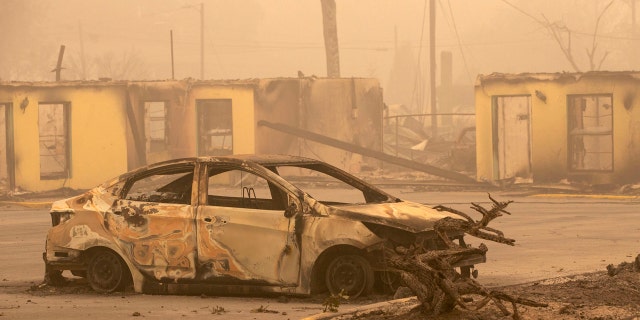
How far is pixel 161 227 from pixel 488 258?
486 centimetres

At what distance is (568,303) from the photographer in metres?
10.7

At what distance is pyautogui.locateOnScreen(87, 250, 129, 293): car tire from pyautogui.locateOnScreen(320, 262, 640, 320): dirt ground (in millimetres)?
3822

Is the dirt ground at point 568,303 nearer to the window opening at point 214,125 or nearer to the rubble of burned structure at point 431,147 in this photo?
the window opening at point 214,125

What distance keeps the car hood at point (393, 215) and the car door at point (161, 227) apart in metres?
1.62

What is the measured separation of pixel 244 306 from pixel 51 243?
281 centimetres

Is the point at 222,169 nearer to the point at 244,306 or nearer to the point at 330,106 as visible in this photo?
the point at 244,306

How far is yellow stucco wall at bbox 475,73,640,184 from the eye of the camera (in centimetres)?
3209

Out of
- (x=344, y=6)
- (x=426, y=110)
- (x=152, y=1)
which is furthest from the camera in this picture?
(x=344, y=6)

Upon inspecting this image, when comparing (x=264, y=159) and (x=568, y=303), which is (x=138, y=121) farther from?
(x=568, y=303)

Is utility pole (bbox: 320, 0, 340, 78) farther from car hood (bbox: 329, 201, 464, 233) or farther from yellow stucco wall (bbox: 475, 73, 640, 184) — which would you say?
car hood (bbox: 329, 201, 464, 233)

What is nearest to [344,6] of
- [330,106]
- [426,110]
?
[426,110]

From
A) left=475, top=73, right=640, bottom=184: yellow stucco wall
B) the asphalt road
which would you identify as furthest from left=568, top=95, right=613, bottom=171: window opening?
the asphalt road

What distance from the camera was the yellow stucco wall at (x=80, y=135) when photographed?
35.6 metres

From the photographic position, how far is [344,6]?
184250 mm
